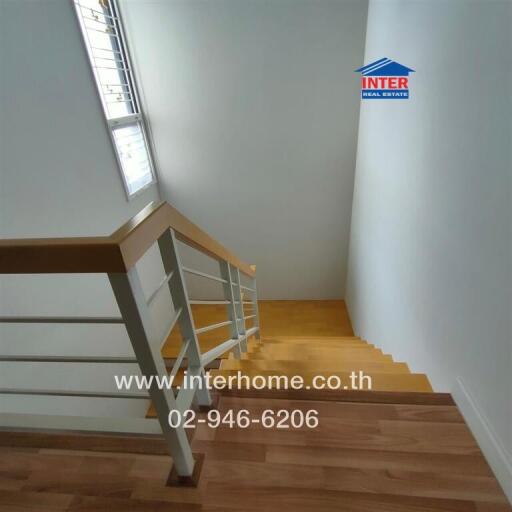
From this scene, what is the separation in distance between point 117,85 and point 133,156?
0.62 m

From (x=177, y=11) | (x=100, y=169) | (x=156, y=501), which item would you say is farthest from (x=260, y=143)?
(x=156, y=501)

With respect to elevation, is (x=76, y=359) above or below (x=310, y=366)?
above

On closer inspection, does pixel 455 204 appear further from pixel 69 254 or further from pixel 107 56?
pixel 107 56

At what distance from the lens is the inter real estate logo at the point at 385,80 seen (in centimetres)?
184

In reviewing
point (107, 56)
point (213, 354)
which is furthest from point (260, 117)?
point (213, 354)

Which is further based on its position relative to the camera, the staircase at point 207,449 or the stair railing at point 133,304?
the staircase at point 207,449

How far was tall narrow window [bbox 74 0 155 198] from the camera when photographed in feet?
7.86

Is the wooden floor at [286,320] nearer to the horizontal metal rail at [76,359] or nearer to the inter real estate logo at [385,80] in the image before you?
the inter real estate logo at [385,80]

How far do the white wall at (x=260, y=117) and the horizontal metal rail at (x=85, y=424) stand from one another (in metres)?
2.97

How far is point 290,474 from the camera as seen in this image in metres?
0.98

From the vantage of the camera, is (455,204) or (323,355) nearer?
(455,204)

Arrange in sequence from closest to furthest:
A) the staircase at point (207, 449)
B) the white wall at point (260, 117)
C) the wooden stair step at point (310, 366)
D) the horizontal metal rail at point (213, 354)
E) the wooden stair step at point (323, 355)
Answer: the staircase at point (207, 449) → the horizontal metal rail at point (213, 354) → the wooden stair step at point (310, 366) → the wooden stair step at point (323, 355) → the white wall at point (260, 117)

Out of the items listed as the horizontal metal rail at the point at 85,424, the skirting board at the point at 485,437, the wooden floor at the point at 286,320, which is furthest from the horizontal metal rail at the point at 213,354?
the wooden floor at the point at 286,320

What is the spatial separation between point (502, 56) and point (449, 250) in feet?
2.21
